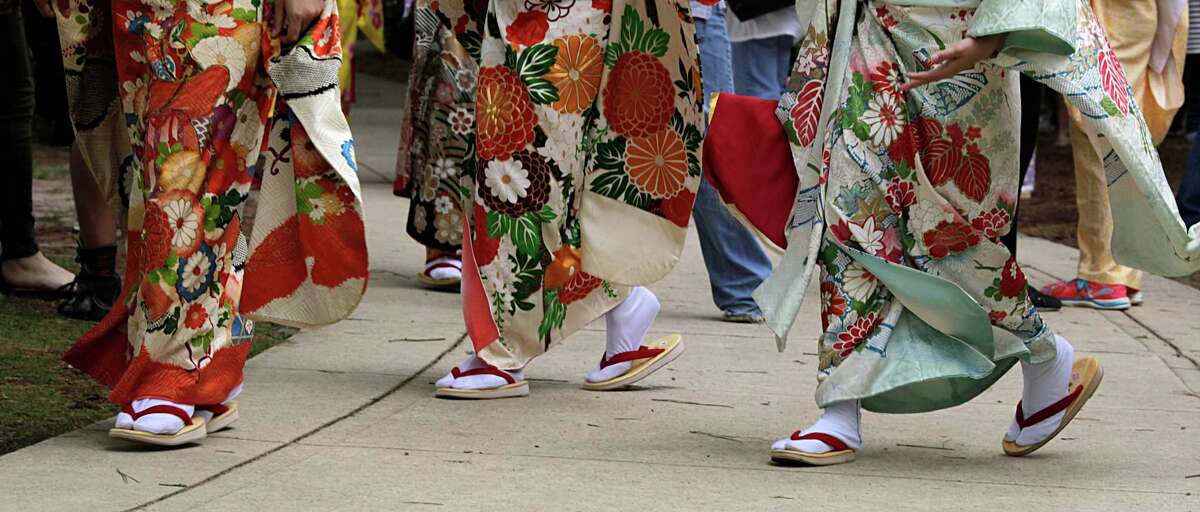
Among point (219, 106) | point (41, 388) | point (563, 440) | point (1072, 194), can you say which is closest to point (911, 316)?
point (563, 440)

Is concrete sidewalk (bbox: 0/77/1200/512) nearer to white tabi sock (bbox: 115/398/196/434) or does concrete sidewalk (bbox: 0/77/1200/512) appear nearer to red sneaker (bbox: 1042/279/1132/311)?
white tabi sock (bbox: 115/398/196/434)

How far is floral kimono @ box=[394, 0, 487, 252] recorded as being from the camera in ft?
18.7

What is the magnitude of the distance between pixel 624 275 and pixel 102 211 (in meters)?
2.01

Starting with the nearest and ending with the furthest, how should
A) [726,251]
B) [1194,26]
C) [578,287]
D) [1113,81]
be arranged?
[1113,81] → [578,287] → [726,251] → [1194,26]

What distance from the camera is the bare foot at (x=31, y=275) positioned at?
577 cm

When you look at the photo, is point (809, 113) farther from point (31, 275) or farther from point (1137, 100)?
point (31, 275)

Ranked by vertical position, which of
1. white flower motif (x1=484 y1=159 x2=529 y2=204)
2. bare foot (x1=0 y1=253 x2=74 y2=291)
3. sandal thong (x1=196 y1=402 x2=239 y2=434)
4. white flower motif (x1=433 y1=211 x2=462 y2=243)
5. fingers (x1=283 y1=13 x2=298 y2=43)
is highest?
fingers (x1=283 y1=13 x2=298 y2=43)

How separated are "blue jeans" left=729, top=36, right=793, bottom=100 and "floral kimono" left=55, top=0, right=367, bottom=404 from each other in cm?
248

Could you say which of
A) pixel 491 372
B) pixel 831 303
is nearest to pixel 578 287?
pixel 491 372

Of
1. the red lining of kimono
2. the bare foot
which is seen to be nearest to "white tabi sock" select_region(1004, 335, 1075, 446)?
the red lining of kimono

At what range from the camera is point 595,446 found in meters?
3.83

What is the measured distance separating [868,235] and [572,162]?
1036 millimetres

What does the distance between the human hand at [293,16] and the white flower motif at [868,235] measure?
1.30 meters

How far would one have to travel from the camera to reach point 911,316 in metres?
3.59
